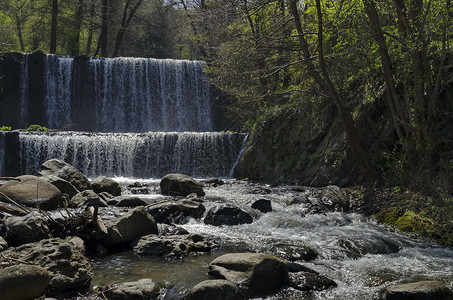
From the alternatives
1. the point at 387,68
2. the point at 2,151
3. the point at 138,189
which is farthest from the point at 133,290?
the point at 2,151

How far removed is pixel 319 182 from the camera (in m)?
12.3

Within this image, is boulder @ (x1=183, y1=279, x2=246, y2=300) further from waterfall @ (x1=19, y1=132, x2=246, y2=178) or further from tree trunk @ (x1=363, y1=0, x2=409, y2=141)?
waterfall @ (x1=19, y1=132, x2=246, y2=178)

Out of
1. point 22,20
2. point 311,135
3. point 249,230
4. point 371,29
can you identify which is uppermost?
point 22,20

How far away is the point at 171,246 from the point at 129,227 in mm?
927

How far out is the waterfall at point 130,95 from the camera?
23.4 meters

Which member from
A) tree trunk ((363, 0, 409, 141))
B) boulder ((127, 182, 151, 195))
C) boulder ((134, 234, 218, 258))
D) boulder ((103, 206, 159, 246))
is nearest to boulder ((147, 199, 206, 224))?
boulder ((103, 206, 159, 246))

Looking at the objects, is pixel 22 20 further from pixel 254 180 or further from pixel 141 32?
pixel 254 180

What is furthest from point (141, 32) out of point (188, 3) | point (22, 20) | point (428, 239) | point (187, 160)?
point (428, 239)

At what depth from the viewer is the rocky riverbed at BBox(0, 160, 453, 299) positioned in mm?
5074

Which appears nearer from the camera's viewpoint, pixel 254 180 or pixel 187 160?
pixel 254 180

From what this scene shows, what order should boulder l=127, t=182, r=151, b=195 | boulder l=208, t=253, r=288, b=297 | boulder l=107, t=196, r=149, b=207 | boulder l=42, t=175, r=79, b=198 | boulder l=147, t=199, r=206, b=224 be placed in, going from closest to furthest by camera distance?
boulder l=208, t=253, r=288, b=297
boulder l=147, t=199, r=206, b=224
boulder l=107, t=196, r=149, b=207
boulder l=42, t=175, r=79, b=198
boulder l=127, t=182, r=151, b=195

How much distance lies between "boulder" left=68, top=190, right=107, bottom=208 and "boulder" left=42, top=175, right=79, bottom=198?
1.76 feet

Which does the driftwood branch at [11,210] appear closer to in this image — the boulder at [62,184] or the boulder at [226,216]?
the boulder at [62,184]

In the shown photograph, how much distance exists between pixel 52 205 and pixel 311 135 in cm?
782
